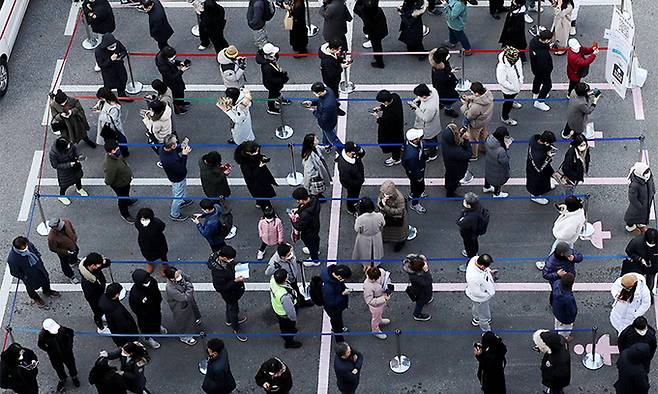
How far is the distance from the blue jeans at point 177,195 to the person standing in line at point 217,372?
14.7 feet

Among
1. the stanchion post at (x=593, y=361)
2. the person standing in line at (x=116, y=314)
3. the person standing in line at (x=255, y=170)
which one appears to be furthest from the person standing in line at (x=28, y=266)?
the stanchion post at (x=593, y=361)

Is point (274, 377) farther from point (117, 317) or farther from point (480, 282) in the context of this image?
point (480, 282)

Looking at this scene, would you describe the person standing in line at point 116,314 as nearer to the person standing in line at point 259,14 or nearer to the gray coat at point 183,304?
the gray coat at point 183,304

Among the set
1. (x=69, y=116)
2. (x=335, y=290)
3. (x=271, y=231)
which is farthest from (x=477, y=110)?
(x=69, y=116)

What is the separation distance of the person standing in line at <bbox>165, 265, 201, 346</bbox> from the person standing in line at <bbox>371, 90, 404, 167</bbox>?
4.79 metres

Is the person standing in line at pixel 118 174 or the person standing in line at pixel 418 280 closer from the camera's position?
the person standing in line at pixel 418 280

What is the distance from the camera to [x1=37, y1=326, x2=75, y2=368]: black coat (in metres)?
19.0

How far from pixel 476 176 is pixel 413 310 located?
3.36 meters

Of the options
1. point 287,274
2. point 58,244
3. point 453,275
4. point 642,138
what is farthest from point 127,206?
point 642,138

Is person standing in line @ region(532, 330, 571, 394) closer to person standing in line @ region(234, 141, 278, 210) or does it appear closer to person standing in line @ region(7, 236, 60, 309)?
person standing in line @ region(234, 141, 278, 210)

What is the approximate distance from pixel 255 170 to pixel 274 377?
479 centimetres

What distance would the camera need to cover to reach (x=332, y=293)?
62.9 feet

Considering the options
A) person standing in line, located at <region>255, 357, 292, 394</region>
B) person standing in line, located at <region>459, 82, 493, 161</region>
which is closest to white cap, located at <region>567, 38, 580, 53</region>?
person standing in line, located at <region>459, 82, 493, 161</region>

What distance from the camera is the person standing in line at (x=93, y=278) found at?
1959cm
